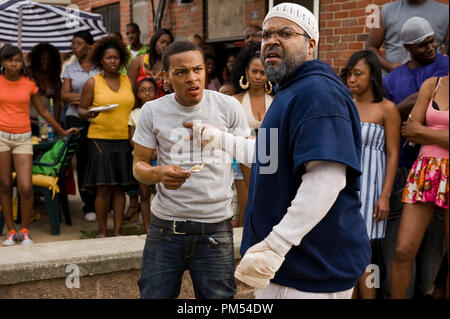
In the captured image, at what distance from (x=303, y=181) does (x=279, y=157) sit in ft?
0.55

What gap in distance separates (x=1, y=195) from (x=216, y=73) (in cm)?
322

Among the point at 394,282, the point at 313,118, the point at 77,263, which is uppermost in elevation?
the point at 313,118

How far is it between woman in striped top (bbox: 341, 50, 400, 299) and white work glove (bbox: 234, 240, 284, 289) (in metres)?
2.02

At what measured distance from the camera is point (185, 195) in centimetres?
259

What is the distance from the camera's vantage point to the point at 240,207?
4215 mm

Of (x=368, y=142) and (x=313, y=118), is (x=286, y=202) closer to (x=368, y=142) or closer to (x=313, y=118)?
(x=313, y=118)

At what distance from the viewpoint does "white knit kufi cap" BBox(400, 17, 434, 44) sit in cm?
312

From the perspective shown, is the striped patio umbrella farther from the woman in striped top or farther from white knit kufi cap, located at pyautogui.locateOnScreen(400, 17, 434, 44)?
white knit kufi cap, located at pyautogui.locateOnScreen(400, 17, 434, 44)

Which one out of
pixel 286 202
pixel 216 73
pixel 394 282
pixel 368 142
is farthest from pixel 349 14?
pixel 286 202

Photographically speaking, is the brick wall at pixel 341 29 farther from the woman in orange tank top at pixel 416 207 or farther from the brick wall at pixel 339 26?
the woman in orange tank top at pixel 416 207

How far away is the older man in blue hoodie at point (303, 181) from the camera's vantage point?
5.35 ft

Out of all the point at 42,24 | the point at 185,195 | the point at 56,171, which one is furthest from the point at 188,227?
the point at 42,24

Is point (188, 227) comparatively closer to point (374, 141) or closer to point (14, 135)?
point (374, 141)

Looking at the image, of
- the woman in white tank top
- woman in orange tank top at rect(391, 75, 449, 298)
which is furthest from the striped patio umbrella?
woman in orange tank top at rect(391, 75, 449, 298)
